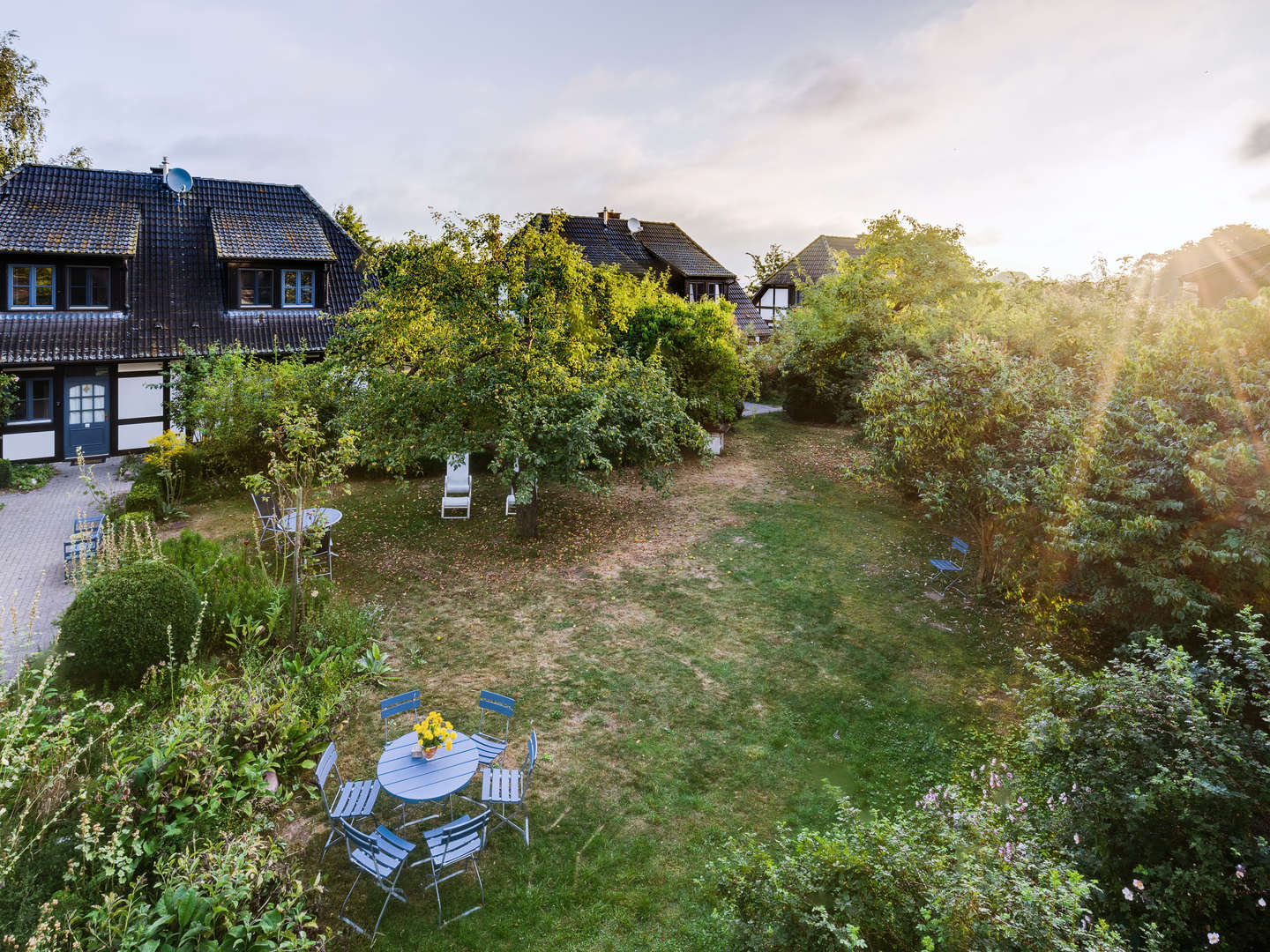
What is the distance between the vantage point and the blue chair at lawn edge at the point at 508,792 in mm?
6547

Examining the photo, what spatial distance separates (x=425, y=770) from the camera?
261 inches

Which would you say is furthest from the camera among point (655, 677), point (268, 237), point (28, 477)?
point (268, 237)

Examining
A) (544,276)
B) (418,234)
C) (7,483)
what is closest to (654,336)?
(544,276)

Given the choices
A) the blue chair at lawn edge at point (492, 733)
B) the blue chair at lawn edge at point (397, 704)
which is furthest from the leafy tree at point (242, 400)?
the blue chair at lawn edge at point (492, 733)

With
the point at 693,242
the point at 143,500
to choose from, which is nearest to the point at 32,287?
the point at 143,500

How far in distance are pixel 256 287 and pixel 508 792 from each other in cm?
1988

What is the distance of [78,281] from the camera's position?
18438mm

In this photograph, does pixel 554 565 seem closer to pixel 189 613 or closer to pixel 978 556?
pixel 189 613

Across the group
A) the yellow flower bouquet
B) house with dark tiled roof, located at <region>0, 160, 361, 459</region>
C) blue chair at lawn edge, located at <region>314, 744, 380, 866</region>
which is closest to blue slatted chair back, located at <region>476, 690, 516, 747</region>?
the yellow flower bouquet

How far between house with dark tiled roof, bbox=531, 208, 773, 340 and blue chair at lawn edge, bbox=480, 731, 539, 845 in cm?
2850

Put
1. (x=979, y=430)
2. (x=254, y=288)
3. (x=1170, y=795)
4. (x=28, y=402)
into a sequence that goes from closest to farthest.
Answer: (x=1170, y=795)
(x=979, y=430)
(x=28, y=402)
(x=254, y=288)

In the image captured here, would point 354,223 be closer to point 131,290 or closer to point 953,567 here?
point 131,290

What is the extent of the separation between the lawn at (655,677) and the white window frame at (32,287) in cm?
889

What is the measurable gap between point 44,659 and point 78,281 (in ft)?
48.8
